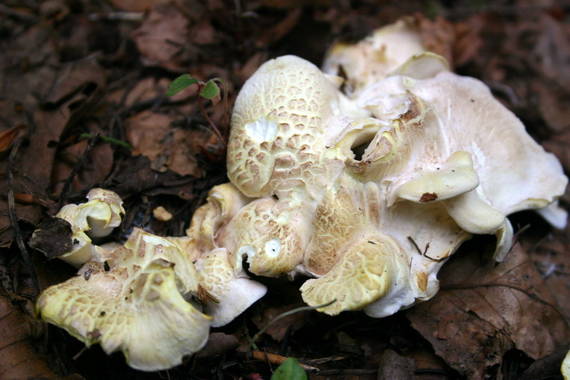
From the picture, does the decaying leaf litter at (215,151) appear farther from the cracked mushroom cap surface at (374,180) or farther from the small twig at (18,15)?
the cracked mushroom cap surface at (374,180)

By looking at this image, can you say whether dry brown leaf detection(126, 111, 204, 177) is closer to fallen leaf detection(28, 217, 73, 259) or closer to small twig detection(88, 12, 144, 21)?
fallen leaf detection(28, 217, 73, 259)

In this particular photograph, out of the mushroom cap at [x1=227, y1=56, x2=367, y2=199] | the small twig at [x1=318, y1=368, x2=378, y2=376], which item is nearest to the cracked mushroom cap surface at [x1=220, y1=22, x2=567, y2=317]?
the mushroom cap at [x1=227, y1=56, x2=367, y2=199]

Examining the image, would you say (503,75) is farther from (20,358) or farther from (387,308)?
(20,358)

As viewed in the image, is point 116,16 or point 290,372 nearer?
point 290,372

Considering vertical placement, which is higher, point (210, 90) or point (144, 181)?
point (210, 90)

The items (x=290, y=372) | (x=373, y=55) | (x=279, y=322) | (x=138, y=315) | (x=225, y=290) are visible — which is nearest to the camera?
(x=138, y=315)

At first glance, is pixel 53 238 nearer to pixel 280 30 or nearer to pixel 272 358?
pixel 272 358

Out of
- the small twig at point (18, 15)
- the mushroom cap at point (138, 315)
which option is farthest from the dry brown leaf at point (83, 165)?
the small twig at point (18, 15)

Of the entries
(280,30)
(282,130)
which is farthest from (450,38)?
(282,130)
